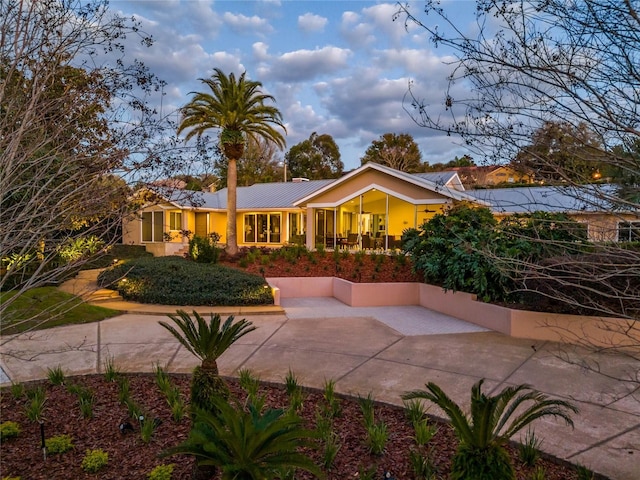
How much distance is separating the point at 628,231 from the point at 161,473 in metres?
3.72

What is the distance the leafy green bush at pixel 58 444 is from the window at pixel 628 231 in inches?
177

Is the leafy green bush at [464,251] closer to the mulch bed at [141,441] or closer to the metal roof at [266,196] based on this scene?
the mulch bed at [141,441]

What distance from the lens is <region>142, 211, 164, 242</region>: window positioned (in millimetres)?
23964

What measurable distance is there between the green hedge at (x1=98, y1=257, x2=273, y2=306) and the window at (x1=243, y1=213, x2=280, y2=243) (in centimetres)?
1480

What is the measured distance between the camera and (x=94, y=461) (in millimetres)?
3211

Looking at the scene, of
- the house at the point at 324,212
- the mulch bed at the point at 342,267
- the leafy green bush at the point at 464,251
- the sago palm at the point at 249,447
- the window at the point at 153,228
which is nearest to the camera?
the sago palm at the point at 249,447

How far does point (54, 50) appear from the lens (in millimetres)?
3303

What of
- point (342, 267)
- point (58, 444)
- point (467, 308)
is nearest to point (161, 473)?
point (58, 444)

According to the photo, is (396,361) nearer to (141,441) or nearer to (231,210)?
(141,441)

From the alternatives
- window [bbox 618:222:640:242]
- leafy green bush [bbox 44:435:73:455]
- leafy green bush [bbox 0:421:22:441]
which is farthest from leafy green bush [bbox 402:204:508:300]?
leafy green bush [bbox 0:421:22:441]

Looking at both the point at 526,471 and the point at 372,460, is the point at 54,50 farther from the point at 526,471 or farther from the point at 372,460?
the point at 526,471

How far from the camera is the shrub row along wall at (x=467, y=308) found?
7.16m

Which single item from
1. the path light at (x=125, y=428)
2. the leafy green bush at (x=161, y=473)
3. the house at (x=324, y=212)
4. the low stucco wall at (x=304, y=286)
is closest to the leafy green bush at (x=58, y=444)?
the path light at (x=125, y=428)

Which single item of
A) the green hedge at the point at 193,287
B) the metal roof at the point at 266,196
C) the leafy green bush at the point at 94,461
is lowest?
the leafy green bush at the point at 94,461
